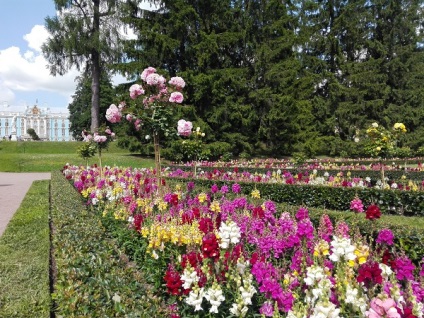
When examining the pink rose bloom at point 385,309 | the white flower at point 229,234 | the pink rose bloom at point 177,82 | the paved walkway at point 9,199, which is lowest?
the paved walkway at point 9,199

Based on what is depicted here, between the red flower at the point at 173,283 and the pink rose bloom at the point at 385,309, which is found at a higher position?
the pink rose bloom at the point at 385,309

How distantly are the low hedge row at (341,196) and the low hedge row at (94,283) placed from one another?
5.31 metres

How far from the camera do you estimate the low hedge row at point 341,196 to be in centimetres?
795

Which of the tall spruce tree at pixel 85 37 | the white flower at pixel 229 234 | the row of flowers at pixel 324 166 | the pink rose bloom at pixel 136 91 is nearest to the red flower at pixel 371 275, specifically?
the white flower at pixel 229 234

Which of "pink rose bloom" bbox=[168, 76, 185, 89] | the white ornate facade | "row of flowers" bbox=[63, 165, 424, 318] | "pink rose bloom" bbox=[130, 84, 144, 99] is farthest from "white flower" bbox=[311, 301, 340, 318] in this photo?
the white ornate facade

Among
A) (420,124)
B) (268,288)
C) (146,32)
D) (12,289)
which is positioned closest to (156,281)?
A: (12,289)

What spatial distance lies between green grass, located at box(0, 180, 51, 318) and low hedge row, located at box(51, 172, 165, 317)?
27 cm

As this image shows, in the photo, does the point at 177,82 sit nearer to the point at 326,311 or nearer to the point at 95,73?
the point at 326,311

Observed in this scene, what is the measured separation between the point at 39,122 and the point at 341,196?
92.7 metres

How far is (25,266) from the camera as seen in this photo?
4332 mm

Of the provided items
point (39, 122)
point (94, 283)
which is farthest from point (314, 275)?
point (39, 122)

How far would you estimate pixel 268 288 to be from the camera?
2334 mm

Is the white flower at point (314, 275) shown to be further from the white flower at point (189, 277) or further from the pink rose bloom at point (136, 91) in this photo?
the pink rose bloom at point (136, 91)

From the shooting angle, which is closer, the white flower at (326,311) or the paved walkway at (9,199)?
the white flower at (326,311)
